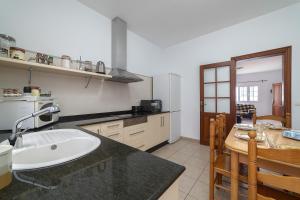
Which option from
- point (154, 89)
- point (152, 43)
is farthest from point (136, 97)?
point (152, 43)

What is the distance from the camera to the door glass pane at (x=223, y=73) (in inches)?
113

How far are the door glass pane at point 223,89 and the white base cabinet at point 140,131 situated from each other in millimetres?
1294

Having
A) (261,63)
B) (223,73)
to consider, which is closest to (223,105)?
(223,73)

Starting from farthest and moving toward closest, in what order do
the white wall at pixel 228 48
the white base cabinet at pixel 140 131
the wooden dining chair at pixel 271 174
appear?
the white wall at pixel 228 48
the white base cabinet at pixel 140 131
the wooden dining chair at pixel 271 174

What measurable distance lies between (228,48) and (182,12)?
132 cm

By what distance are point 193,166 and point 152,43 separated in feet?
10.3

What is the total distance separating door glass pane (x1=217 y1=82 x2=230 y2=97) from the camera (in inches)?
113

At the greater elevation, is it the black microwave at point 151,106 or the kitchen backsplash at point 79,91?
the kitchen backsplash at point 79,91

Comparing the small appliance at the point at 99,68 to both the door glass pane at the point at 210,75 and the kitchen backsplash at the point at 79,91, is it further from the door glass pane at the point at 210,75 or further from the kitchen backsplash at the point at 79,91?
the door glass pane at the point at 210,75

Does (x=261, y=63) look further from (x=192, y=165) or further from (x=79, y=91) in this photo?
(x=79, y=91)

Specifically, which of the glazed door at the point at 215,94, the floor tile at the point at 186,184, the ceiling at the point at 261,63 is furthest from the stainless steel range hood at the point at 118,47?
the ceiling at the point at 261,63

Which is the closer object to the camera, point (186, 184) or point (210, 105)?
→ point (186, 184)

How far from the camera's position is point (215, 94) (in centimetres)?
302

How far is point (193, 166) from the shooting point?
212 cm
